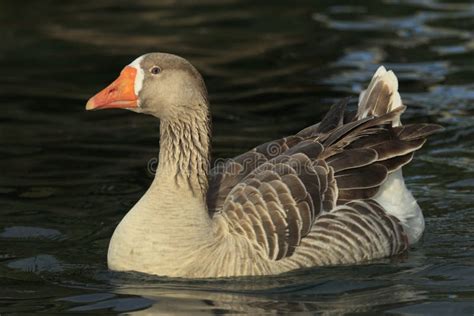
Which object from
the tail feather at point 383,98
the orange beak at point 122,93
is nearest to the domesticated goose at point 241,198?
the orange beak at point 122,93

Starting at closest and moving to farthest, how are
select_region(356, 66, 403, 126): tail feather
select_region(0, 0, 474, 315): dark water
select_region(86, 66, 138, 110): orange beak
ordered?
select_region(0, 0, 474, 315): dark water, select_region(86, 66, 138, 110): orange beak, select_region(356, 66, 403, 126): tail feather

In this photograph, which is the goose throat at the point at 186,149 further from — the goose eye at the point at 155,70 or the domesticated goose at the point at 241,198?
the goose eye at the point at 155,70

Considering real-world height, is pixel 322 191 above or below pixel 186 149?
below

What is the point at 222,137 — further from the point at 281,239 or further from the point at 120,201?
the point at 281,239

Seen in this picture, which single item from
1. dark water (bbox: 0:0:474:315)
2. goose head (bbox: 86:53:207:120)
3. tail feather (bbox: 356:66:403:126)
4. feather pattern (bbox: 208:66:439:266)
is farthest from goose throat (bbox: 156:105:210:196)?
tail feather (bbox: 356:66:403:126)

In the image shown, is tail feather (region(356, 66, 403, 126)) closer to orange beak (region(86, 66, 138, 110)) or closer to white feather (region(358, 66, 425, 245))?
white feather (region(358, 66, 425, 245))

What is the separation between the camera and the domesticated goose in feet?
28.0

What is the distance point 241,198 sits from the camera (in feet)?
28.8

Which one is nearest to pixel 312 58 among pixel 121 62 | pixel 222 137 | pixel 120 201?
pixel 121 62

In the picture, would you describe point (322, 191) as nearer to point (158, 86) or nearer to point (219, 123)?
point (158, 86)

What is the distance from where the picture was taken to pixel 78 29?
1975cm

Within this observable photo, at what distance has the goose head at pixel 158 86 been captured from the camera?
28.4 ft

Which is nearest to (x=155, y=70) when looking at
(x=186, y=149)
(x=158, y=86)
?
(x=158, y=86)

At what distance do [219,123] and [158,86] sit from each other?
217 inches
